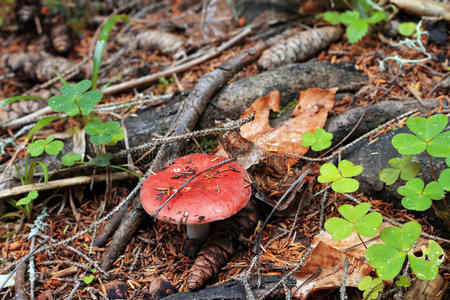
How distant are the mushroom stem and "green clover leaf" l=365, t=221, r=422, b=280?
1.09 metres

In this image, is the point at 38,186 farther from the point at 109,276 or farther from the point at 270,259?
the point at 270,259

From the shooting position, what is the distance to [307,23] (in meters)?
4.25

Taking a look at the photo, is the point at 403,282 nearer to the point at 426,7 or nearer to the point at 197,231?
the point at 197,231

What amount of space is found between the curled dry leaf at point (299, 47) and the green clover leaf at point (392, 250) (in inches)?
84.7

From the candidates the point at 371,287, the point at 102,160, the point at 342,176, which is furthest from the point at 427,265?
the point at 102,160

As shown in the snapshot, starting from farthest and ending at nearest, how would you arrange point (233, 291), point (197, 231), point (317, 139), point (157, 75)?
point (157, 75) < point (317, 139) < point (197, 231) < point (233, 291)

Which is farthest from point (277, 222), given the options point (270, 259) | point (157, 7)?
point (157, 7)

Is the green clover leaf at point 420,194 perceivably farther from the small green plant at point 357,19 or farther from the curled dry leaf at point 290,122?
the small green plant at point 357,19

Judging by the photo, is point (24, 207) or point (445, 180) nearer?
point (445, 180)

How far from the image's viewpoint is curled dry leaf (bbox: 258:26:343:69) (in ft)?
11.5

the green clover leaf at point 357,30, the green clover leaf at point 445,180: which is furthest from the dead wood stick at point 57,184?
the green clover leaf at point 357,30

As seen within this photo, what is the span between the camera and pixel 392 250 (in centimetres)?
173

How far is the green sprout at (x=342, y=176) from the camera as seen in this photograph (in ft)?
6.98

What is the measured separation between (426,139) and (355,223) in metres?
0.69
